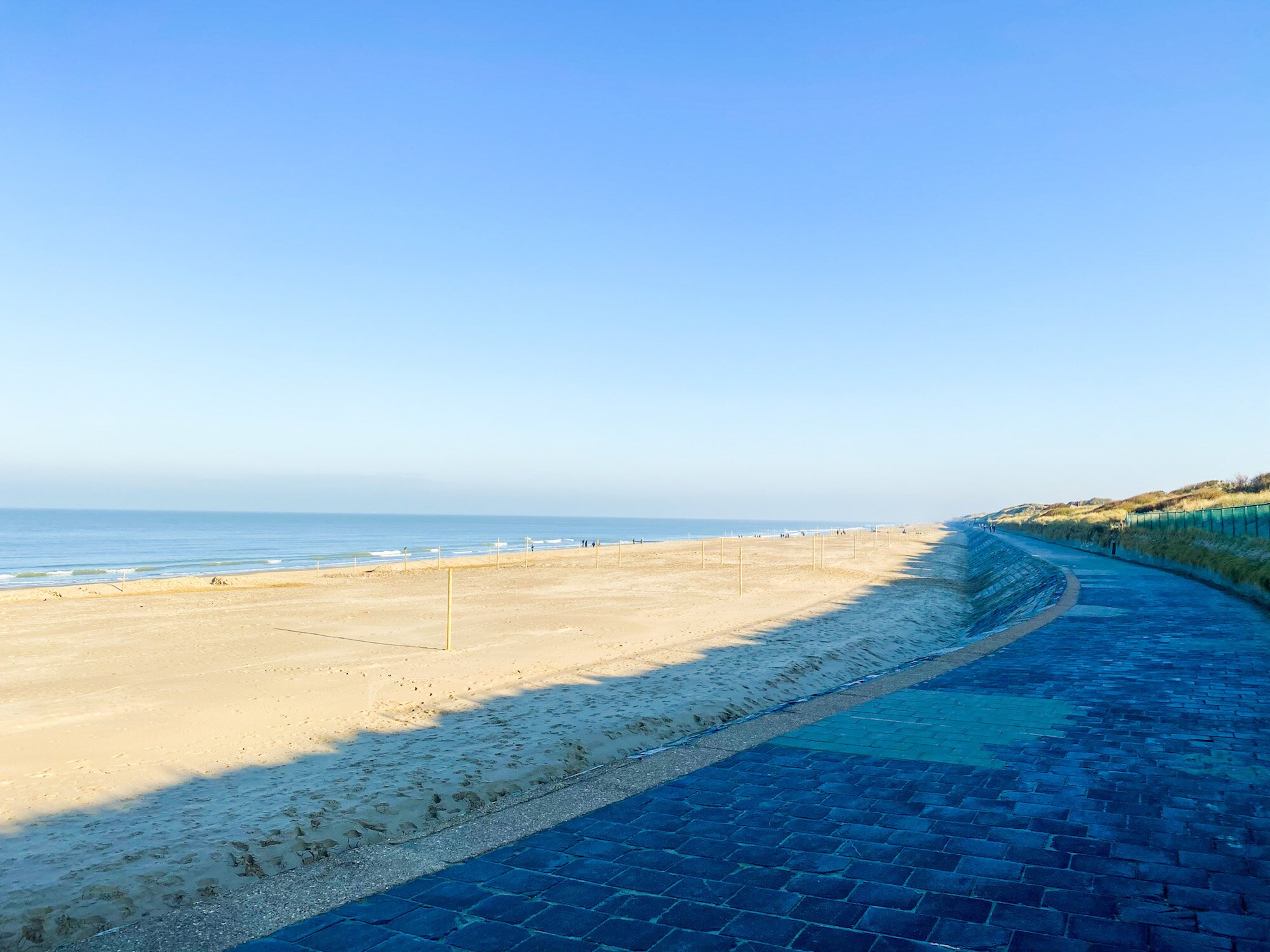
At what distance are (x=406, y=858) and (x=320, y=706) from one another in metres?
7.23

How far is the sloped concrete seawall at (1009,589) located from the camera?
18922 mm

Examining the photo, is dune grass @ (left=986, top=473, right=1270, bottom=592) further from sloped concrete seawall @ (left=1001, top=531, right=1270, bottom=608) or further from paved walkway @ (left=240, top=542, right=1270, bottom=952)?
paved walkway @ (left=240, top=542, right=1270, bottom=952)

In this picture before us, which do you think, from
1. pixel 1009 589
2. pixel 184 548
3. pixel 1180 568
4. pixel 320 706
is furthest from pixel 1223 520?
pixel 184 548

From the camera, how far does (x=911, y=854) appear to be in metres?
4.61

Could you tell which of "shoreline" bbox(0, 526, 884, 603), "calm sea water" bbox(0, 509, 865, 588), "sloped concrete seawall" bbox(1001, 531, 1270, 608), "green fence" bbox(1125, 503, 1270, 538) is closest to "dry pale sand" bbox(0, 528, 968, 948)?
"shoreline" bbox(0, 526, 884, 603)

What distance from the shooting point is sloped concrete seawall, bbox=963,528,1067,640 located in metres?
18.9

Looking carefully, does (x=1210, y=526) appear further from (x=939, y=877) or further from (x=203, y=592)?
(x=203, y=592)

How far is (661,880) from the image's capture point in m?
4.34

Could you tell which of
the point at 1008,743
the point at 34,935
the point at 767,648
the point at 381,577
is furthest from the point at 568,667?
the point at 381,577

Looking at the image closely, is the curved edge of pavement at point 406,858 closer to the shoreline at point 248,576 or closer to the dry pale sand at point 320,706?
the dry pale sand at point 320,706

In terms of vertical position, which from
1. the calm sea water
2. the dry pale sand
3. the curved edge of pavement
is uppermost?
the curved edge of pavement

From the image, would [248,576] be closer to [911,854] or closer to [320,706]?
[320,706]

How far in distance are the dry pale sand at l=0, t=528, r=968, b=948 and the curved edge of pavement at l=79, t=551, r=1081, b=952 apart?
37.3 inches

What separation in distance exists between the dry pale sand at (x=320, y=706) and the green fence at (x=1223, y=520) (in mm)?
8126
